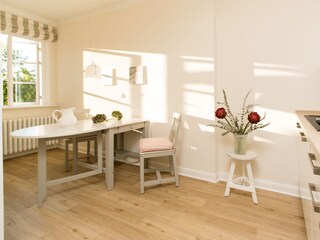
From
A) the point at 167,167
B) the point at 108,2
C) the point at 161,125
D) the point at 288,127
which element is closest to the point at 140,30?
the point at 108,2

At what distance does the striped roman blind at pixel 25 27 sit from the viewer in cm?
352

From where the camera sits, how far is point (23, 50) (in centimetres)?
400

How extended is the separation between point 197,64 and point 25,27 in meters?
3.18

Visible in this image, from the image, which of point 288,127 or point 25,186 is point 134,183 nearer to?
point 25,186

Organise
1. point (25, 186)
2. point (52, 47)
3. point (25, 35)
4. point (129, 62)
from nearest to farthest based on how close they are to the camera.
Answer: point (25, 186) → point (129, 62) → point (25, 35) → point (52, 47)

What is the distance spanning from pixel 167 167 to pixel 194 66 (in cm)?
149

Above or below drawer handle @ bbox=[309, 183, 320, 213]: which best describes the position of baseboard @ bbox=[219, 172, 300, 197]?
below

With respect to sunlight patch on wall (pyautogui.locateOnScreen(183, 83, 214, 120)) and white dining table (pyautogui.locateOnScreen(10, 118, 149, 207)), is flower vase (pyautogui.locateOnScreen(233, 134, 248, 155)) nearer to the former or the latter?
sunlight patch on wall (pyautogui.locateOnScreen(183, 83, 214, 120))

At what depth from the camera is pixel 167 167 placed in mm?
3164

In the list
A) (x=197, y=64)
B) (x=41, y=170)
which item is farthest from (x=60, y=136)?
(x=197, y=64)

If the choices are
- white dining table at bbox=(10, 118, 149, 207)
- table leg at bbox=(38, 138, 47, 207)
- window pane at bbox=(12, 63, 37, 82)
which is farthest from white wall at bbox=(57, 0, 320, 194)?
table leg at bbox=(38, 138, 47, 207)

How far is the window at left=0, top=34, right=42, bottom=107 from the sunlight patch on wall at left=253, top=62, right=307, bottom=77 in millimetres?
3948

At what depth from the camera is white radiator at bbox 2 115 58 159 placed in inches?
141

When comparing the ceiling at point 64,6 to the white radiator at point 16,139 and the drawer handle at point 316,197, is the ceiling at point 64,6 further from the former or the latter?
the drawer handle at point 316,197
